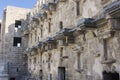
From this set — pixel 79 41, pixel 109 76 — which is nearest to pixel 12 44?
Result: pixel 79 41

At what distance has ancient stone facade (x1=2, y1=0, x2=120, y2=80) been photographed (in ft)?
26.9

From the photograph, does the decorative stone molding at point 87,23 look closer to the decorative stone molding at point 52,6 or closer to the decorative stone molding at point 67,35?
the decorative stone molding at point 67,35

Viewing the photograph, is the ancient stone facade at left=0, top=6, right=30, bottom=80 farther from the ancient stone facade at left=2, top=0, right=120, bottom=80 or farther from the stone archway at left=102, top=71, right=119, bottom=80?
the stone archway at left=102, top=71, right=119, bottom=80

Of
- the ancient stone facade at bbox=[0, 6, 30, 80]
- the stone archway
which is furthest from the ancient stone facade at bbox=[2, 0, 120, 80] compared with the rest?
the ancient stone facade at bbox=[0, 6, 30, 80]

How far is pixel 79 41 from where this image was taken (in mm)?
11023

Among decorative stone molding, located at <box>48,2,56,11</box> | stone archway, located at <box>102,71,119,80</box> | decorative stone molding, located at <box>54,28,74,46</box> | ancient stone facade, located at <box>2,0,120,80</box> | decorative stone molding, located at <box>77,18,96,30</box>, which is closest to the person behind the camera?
ancient stone facade, located at <box>2,0,120,80</box>

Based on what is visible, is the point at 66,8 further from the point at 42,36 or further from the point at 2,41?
the point at 2,41

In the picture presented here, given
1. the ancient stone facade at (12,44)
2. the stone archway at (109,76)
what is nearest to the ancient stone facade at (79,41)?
the stone archway at (109,76)

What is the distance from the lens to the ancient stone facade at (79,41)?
821 cm

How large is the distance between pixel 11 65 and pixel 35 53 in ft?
16.7

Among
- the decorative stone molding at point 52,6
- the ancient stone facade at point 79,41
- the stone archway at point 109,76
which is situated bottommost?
the stone archway at point 109,76

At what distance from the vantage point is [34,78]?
63.1 feet

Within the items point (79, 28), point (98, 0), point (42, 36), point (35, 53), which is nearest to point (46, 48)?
point (42, 36)

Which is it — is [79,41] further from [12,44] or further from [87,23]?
[12,44]
